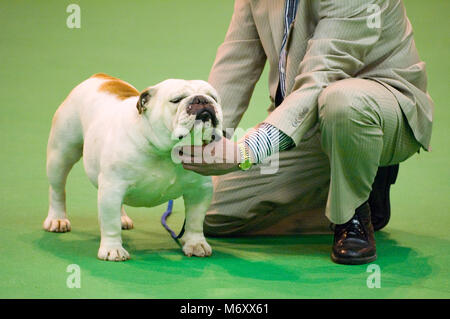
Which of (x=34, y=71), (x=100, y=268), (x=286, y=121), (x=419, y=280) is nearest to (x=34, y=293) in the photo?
(x=100, y=268)

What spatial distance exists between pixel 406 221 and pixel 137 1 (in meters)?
4.19

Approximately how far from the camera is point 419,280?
7.98ft

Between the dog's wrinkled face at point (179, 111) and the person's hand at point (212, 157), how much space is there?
0.03 meters

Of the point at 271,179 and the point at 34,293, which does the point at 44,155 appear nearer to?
the point at 271,179

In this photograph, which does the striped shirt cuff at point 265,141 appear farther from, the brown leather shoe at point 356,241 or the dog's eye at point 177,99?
the brown leather shoe at point 356,241

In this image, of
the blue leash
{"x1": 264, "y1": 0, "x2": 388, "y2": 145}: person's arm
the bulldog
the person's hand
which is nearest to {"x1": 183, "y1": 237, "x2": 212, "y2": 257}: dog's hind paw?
the bulldog

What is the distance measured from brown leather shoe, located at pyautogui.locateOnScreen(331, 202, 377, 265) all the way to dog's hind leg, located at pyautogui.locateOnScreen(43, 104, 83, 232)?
3.23 feet

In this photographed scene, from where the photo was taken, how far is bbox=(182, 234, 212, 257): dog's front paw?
2.68 metres

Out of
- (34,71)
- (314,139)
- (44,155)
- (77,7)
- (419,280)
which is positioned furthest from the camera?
(77,7)

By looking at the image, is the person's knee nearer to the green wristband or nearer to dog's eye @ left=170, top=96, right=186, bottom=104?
the green wristband

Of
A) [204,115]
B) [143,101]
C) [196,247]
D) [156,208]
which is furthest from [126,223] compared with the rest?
[204,115]

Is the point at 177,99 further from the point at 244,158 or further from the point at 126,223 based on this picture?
the point at 126,223

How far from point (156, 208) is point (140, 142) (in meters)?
0.92

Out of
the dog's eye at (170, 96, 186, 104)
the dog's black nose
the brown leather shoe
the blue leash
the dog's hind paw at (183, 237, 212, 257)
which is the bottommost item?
the blue leash
